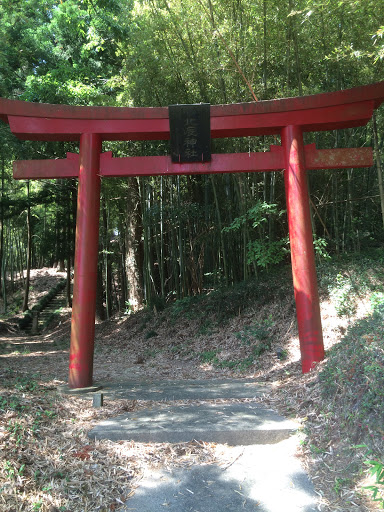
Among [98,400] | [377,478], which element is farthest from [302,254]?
[377,478]

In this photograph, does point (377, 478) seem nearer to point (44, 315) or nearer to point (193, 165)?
point (193, 165)

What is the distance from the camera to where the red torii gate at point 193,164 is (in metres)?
3.85

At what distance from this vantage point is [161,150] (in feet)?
26.6

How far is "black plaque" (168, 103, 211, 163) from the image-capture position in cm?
404

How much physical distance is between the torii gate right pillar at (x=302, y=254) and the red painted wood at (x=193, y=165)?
0.17 metres

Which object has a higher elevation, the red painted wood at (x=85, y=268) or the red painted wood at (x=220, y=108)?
the red painted wood at (x=220, y=108)

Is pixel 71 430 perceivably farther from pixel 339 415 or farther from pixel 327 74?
pixel 327 74

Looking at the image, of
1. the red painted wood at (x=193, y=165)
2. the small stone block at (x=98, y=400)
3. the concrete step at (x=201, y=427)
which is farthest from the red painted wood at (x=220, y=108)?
the concrete step at (x=201, y=427)

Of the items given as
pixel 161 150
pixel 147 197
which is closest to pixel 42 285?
pixel 147 197

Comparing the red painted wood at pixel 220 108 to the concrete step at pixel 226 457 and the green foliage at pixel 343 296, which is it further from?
the concrete step at pixel 226 457

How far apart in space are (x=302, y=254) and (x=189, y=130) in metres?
1.81

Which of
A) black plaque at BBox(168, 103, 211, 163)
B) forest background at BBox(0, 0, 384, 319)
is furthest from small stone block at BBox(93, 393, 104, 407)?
forest background at BBox(0, 0, 384, 319)

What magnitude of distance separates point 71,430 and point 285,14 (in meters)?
5.95

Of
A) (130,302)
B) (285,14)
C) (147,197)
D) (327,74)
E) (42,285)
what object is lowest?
(130,302)
